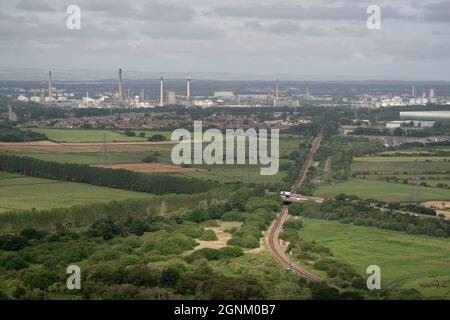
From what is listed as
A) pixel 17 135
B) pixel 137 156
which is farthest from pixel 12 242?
pixel 17 135

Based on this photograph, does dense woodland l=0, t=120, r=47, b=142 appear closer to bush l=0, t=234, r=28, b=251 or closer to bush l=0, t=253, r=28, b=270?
bush l=0, t=234, r=28, b=251

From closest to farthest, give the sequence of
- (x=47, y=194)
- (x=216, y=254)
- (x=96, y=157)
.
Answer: (x=216, y=254), (x=47, y=194), (x=96, y=157)

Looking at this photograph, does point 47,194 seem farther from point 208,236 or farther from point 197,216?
point 208,236

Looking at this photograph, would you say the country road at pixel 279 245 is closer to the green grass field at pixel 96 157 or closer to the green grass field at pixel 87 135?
the green grass field at pixel 96 157

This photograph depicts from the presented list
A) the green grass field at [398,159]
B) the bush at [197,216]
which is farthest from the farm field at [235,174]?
the bush at [197,216]

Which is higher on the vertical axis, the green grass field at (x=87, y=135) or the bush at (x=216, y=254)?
the green grass field at (x=87, y=135)

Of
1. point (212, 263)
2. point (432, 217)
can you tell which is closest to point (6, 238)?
point (212, 263)

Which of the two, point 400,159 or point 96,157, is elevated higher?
point 96,157
